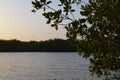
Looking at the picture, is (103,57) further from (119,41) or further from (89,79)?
(89,79)

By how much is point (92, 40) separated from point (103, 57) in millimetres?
434

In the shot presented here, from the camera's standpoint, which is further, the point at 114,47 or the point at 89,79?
the point at 89,79

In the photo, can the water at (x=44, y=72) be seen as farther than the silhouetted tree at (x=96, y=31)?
Yes

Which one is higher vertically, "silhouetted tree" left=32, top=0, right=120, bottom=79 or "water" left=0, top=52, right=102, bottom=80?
"silhouetted tree" left=32, top=0, right=120, bottom=79

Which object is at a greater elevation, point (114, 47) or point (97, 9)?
point (97, 9)

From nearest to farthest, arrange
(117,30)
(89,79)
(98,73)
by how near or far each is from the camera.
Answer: (117,30) → (98,73) → (89,79)

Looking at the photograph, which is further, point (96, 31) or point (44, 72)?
point (44, 72)

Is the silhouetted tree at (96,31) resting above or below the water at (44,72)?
above

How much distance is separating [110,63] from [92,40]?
60cm

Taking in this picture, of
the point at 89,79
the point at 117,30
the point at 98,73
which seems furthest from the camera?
the point at 89,79

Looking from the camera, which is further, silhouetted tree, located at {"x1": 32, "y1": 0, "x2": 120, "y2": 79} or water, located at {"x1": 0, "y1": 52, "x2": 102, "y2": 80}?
water, located at {"x1": 0, "y1": 52, "x2": 102, "y2": 80}

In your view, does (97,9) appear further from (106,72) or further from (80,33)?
(106,72)

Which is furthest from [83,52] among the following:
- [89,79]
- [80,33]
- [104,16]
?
[89,79]

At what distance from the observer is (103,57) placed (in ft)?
27.2
